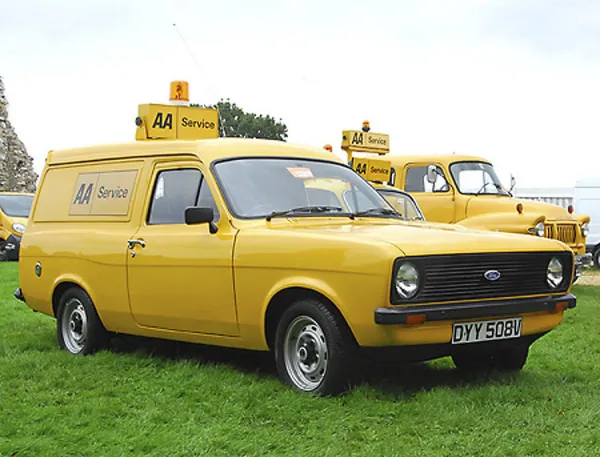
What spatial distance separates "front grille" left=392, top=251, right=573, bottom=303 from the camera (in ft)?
20.1

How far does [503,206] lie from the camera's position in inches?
613

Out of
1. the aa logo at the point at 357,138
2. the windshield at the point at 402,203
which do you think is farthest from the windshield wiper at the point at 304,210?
the aa logo at the point at 357,138

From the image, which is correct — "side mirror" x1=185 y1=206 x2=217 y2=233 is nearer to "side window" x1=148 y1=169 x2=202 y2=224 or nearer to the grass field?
"side window" x1=148 y1=169 x2=202 y2=224

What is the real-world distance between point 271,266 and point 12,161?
50475 mm

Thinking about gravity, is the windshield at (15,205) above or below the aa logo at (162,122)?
below

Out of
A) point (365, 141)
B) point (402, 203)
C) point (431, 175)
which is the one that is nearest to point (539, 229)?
point (431, 175)

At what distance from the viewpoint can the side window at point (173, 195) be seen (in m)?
7.85

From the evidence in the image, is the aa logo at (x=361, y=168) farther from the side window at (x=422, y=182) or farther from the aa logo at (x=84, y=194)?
the aa logo at (x=84, y=194)

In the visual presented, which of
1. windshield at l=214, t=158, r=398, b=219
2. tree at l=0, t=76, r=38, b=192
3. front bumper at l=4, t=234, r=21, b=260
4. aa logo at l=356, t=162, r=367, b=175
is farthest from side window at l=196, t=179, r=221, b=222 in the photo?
tree at l=0, t=76, r=38, b=192

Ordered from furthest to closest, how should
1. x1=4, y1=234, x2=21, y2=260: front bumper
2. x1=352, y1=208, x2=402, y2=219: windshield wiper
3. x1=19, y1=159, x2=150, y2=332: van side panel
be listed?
1. x1=4, y1=234, x2=21, y2=260: front bumper
2. x1=19, y1=159, x2=150, y2=332: van side panel
3. x1=352, y1=208, x2=402, y2=219: windshield wiper

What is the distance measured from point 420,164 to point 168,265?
911 centimetres

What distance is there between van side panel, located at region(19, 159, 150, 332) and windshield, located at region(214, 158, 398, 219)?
1.13 metres

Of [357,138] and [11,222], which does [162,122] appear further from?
[11,222]

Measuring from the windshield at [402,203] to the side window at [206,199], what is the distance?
5.11m
